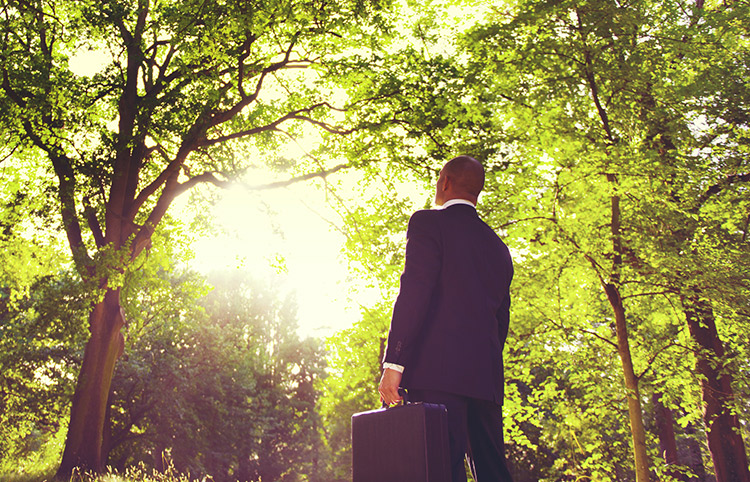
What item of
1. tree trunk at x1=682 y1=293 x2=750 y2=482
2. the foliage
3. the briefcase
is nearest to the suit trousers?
the briefcase

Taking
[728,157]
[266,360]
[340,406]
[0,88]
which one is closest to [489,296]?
[728,157]

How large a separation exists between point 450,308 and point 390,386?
0.56 meters

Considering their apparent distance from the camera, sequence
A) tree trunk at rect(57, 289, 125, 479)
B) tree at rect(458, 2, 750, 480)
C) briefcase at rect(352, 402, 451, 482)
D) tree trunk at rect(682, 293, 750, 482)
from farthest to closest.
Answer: tree trunk at rect(682, 293, 750, 482)
tree trunk at rect(57, 289, 125, 479)
tree at rect(458, 2, 750, 480)
briefcase at rect(352, 402, 451, 482)

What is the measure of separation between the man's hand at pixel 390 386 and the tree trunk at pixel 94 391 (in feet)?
35.1

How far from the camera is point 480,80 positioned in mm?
11828

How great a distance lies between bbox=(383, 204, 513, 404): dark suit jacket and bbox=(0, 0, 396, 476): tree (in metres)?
9.66

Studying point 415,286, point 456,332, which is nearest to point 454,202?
point 415,286

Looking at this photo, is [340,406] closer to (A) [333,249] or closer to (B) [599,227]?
(A) [333,249]

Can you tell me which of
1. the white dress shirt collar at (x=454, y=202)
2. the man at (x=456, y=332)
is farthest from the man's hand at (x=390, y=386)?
the white dress shirt collar at (x=454, y=202)

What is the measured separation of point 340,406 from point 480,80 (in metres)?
26.7

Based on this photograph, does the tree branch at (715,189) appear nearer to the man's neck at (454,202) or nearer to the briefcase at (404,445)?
the man's neck at (454,202)

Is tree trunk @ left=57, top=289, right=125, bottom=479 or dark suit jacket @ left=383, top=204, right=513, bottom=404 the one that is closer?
dark suit jacket @ left=383, top=204, right=513, bottom=404

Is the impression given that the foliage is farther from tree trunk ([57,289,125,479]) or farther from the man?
the man

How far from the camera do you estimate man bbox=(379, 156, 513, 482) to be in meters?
2.82
